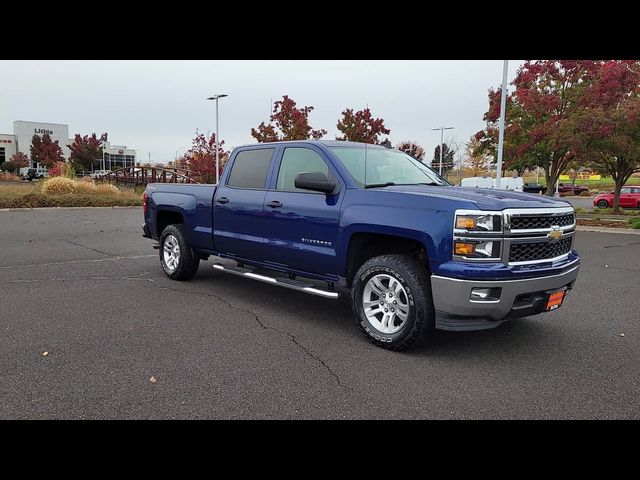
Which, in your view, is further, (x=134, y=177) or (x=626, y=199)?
(x=134, y=177)

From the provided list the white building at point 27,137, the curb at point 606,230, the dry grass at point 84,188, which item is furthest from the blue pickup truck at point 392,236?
the white building at point 27,137

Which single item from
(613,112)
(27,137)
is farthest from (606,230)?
(27,137)

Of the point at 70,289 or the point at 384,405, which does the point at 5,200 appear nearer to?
the point at 70,289

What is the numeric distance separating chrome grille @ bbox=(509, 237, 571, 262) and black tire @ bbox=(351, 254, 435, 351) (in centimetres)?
76

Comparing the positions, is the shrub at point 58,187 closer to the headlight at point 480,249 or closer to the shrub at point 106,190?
the shrub at point 106,190

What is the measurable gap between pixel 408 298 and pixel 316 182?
1441 mm

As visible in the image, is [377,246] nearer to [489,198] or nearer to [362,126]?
[489,198]

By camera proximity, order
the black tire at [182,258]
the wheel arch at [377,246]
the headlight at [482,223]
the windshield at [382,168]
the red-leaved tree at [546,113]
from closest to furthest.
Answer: the headlight at [482,223]
the wheel arch at [377,246]
the windshield at [382,168]
the black tire at [182,258]
the red-leaved tree at [546,113]

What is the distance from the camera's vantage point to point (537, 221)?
419cm

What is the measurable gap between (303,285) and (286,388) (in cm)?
174

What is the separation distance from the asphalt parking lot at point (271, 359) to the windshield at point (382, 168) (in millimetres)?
1616

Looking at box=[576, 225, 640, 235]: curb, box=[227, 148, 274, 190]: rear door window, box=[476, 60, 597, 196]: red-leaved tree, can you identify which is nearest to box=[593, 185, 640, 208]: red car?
box=[476, 60, 597, 196]: red-leaved tree

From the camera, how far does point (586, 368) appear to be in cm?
411

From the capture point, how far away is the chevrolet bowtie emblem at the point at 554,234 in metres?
4.25
